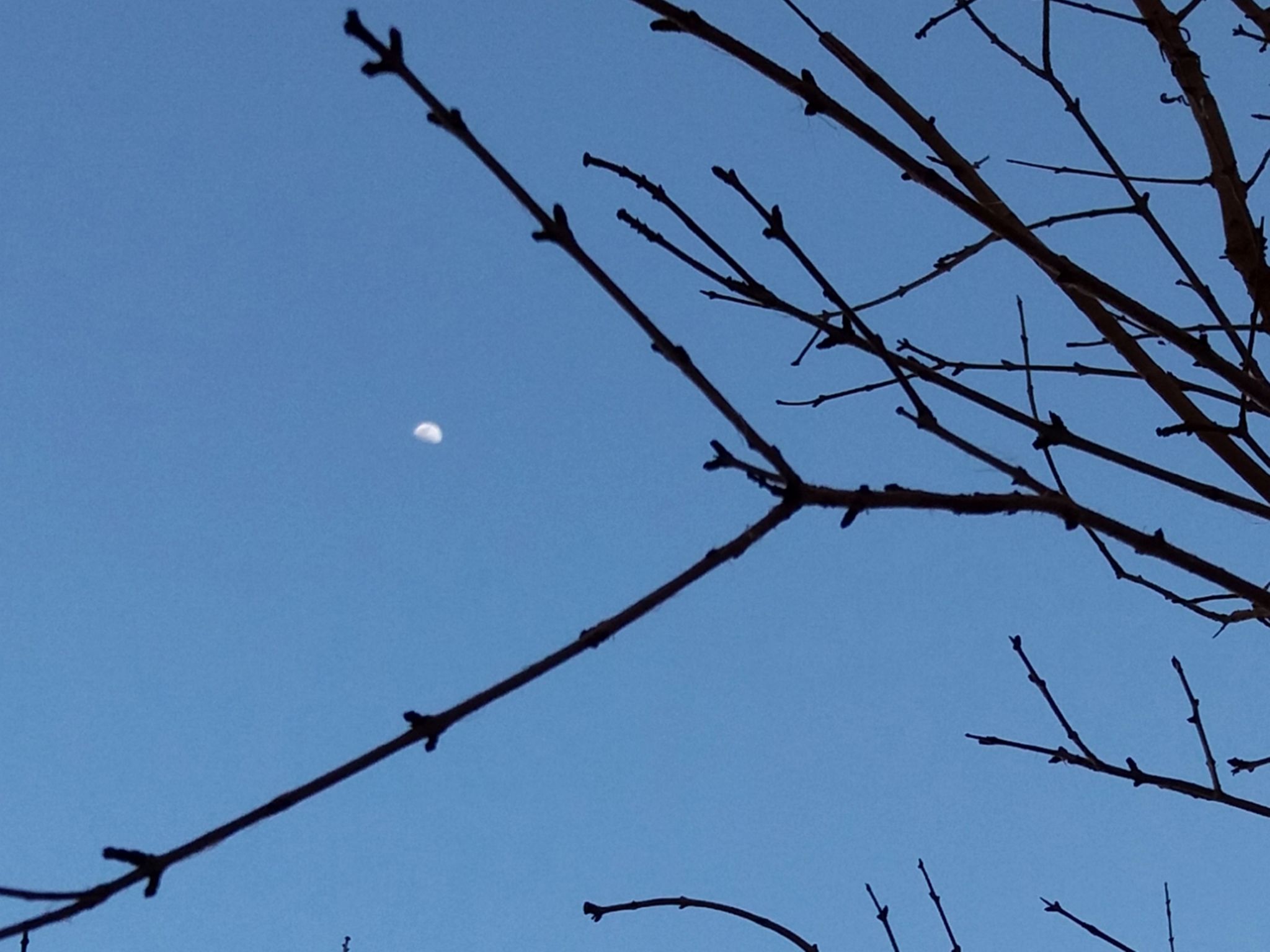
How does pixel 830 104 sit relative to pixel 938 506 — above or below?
above

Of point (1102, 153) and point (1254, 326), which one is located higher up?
point (1102, 153)

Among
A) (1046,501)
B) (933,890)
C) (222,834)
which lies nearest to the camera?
(222,834)

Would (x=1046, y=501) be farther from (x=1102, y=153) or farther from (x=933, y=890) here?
(x=933, y=890)

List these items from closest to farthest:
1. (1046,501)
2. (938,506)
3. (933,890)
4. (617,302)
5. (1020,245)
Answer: (617,302), (938,506), (1046,501), (1020,245), (933,890)

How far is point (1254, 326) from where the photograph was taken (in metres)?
2.34

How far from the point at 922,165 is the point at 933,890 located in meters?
1.91

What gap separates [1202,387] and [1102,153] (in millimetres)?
572

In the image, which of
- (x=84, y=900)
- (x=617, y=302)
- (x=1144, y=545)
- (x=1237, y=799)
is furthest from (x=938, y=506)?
(x=1237, y=799)

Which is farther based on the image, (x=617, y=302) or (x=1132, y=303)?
(x=1132, y=303)

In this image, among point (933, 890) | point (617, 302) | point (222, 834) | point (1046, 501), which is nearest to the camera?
point (222, 834)

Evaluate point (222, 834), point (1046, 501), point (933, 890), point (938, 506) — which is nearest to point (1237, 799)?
point (933, 890)

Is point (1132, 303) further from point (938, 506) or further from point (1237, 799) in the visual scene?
point (1237, 799)

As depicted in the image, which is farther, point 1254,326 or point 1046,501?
point 1254,326

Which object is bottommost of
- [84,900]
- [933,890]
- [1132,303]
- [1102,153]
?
[84,900]
